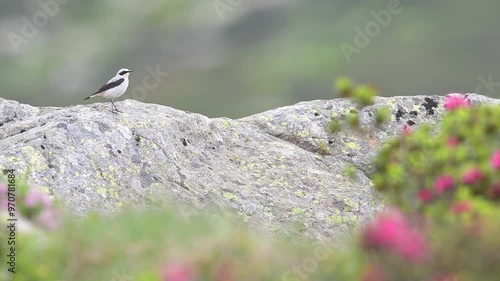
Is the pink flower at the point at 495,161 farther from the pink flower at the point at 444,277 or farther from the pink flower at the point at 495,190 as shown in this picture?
the pink flower at the point at 444,277

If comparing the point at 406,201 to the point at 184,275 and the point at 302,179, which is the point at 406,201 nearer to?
the point at 184,275

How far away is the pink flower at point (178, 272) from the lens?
8870mm

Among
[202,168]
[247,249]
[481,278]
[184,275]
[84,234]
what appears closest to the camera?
[481,278]

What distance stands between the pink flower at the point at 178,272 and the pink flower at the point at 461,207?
271cm

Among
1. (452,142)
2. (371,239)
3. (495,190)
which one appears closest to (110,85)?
(452,142)

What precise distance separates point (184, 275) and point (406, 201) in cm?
267

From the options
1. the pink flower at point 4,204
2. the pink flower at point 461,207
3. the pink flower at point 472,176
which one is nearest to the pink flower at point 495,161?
the pink flower at point 472,176

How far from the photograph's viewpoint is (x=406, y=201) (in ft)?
32.6

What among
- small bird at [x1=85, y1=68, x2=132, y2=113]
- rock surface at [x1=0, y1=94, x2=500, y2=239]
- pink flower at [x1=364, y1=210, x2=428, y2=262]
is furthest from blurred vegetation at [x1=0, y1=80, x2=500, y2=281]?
small bird at [x1=85, y1=68, x2=132, y2=113]

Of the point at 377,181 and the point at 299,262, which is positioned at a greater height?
the point at 377,181

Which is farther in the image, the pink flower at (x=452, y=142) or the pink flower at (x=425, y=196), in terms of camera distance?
the pink flower at (x=452, y=142)

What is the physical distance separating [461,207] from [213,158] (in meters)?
10.2

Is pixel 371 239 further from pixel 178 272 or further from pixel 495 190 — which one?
pixel 178 272

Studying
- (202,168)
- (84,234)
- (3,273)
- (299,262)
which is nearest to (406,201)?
(299,262)
